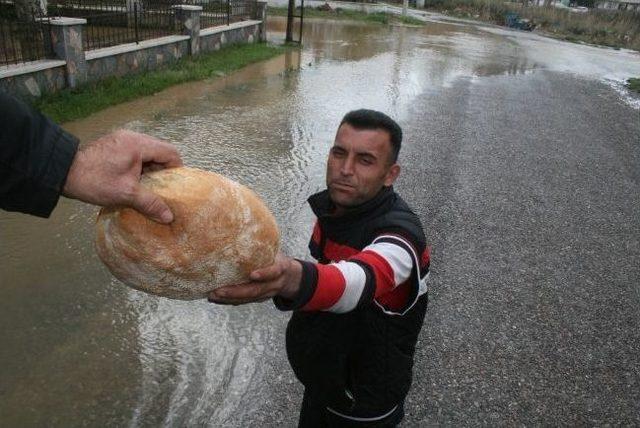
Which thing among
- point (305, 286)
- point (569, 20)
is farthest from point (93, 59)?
point (569, 20)

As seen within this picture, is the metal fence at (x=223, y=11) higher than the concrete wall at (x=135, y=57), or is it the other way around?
the metal fence at (x=223, y=11)

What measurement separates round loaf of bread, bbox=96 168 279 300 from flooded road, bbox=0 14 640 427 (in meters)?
1.57

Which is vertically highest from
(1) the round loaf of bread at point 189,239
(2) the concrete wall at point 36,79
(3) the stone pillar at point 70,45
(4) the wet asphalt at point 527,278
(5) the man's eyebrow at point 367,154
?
(5) the man's eyebrow at point 367,154

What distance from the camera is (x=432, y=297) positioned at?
415cm

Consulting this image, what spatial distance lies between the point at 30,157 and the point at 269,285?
27.4 inches

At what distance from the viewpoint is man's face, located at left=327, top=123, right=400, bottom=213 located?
6.41 ft

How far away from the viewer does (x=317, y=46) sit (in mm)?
19125

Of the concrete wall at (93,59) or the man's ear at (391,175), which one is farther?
the concrete wall at (93,59)

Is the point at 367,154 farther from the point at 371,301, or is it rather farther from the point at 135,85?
the point at 135,85

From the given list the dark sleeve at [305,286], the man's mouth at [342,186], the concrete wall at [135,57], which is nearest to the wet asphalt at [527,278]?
the man's mouth at [342,186]

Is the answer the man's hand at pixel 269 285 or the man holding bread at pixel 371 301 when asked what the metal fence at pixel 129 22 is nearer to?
the man holding bread at pixel 371 301

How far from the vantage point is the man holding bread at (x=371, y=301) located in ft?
6.02

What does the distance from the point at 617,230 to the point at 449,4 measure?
5510cm

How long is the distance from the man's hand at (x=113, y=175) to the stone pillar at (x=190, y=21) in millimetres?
12684
